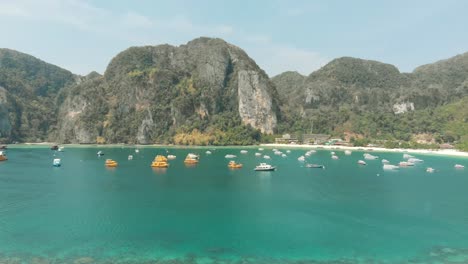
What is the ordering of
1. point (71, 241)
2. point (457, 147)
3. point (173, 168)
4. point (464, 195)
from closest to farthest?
point (71, 241)
point (464, 195)
point (173, 168)
point (457, 147)

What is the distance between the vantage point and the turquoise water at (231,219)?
3572 centimetres

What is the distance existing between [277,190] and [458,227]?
31.5 meters

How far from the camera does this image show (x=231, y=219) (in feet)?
158

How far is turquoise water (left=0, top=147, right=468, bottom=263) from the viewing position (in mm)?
35719

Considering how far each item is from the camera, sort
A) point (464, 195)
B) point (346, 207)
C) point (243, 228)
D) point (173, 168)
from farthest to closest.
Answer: point (173, 168) < point (464, 195) < point (346, 207) < point (243, 228)

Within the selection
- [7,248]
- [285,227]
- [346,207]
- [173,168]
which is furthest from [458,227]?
[173,168]

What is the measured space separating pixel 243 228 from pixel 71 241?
1857 cm

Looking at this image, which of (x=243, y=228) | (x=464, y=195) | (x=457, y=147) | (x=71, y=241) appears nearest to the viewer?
(x=71, y=241)

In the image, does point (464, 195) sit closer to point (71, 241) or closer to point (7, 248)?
point (71, 241)

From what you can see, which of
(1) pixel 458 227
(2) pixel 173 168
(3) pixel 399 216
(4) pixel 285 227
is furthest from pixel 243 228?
(2) pixel 173 168

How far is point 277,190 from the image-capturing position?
70.8m

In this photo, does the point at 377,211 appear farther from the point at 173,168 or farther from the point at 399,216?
the point at 173,168

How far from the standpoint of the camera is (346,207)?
55.7 metres

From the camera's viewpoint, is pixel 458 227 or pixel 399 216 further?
pixel 399 216
